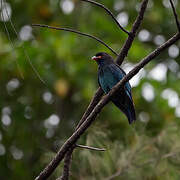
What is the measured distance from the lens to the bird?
417 cm

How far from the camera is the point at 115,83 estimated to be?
4.55 metres

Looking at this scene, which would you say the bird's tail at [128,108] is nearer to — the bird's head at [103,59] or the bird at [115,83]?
the bird at [115,83]

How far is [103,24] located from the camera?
743 centimetres

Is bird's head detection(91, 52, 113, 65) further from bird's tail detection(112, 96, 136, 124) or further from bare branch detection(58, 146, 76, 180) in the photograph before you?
bare branch detection(58, 146, 76, 180)

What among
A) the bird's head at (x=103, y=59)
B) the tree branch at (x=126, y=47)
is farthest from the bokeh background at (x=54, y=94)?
the tree branch at (x=126, y=47)

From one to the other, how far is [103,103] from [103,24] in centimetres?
457

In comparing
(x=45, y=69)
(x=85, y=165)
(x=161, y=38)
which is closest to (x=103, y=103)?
(x=85, y=165)

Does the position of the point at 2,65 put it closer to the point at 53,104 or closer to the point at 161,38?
the point at 53,104

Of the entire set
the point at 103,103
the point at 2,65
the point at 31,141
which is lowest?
the point at 31,141

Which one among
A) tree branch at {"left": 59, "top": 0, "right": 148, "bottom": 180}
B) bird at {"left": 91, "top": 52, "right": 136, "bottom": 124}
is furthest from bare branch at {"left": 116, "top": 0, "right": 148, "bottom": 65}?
bird at {"left": 91, "top": 52, "right": 136, "bottom": 124}

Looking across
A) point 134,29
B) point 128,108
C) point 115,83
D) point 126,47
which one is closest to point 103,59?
point 115,83

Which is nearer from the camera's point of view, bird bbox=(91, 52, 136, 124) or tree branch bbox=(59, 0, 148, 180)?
tree branch bbox=(59, 0, 148, 180)

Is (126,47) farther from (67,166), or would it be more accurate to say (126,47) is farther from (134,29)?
(67,166)

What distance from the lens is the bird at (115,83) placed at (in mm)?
4172
